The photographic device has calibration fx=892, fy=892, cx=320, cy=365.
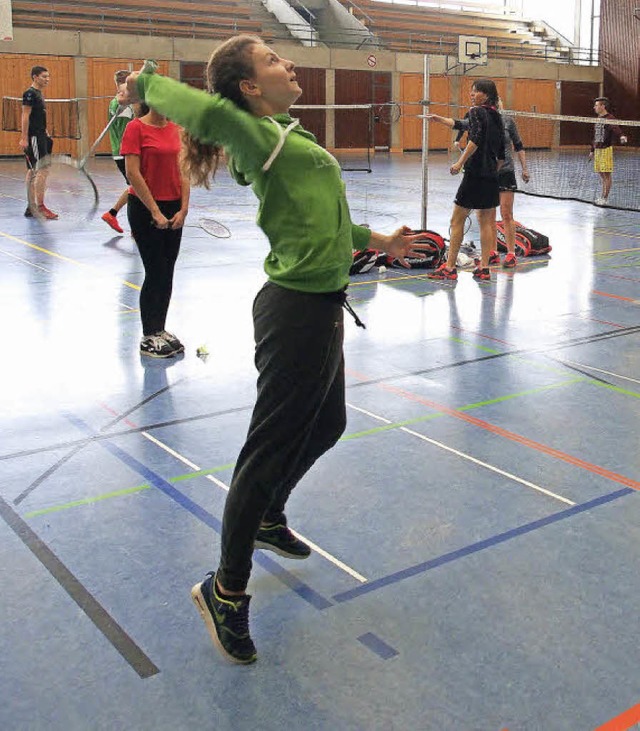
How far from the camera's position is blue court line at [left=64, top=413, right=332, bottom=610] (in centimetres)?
300

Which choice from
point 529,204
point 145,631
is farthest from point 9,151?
point 145,631

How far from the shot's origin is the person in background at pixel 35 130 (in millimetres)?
11898

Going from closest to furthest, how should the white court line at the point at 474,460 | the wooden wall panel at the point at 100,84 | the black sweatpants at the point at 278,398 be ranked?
the black sweatpants at the point at 278,398, the white court line at the point at 474,460, the wooden wall panel at the point at 100,84

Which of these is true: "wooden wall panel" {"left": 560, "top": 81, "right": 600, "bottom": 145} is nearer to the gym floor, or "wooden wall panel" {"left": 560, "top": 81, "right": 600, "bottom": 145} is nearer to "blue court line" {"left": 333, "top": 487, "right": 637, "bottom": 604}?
the gym floor

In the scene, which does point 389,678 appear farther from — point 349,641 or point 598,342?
point 598,342

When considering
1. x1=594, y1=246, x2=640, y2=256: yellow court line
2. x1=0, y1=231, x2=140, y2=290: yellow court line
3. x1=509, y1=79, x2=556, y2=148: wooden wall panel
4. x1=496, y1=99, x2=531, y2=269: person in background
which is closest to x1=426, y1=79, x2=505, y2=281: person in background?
x1=496, y1=99, x2=531, y2=269: person in background

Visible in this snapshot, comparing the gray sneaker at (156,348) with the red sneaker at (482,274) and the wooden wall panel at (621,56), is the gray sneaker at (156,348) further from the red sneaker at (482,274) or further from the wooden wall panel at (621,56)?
the wooden wall panel at (621,56)

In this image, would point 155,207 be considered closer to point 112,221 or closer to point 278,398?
point 278,398

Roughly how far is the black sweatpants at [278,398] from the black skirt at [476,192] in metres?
6.02

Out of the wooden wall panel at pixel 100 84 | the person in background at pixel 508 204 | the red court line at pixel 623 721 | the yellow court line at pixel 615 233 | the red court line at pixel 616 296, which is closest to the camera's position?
the red court line at pixel 623 721

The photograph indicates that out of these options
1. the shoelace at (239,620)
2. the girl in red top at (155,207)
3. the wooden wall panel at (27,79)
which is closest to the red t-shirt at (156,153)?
the girl in red top at (155,207)

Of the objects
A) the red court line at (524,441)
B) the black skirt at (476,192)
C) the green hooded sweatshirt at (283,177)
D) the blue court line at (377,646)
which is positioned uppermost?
the green hooded sweatshirt at (283,177)

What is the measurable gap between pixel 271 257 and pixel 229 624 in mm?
1093

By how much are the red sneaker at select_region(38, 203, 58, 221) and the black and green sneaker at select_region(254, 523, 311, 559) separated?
10373mm
